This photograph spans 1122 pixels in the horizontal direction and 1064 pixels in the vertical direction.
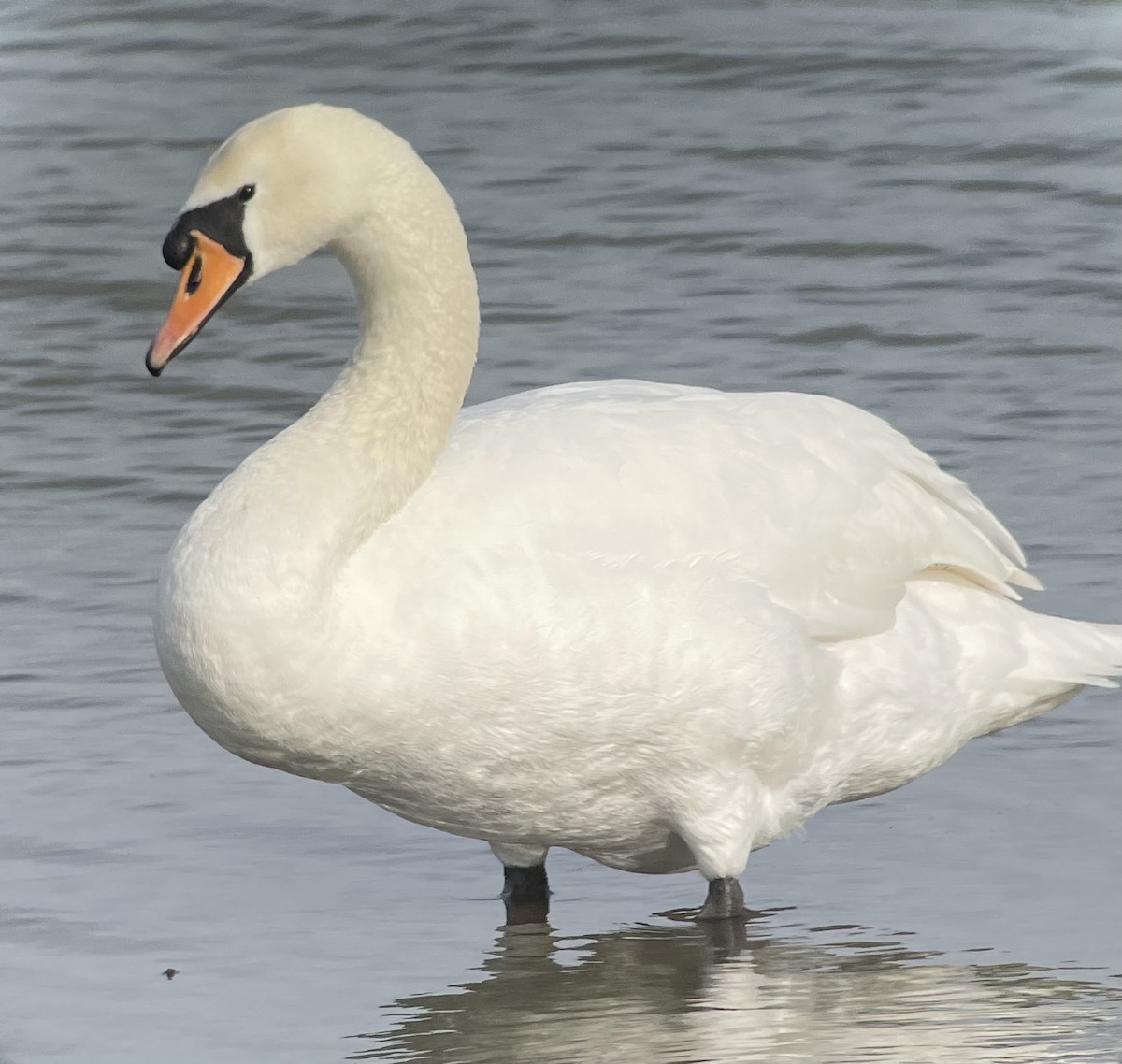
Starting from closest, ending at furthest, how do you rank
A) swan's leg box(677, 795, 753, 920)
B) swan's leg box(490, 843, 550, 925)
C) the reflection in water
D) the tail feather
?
the reflection in water, swan's leg box(677, 795, 753, 920), swan's leg box(490, 843, 550, 925), the tail feather

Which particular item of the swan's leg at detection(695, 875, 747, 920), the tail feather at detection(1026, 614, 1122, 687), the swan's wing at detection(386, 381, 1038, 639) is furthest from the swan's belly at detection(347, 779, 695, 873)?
the tail feather at detection(1026, 614, 1122, 687)

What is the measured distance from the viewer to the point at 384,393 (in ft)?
16.6

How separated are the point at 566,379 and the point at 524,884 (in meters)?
4.21

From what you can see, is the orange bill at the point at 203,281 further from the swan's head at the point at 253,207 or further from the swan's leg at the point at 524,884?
the swan's leg at the point at 524,884

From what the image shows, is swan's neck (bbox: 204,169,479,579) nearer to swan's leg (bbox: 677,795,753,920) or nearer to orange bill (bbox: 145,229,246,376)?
orange bill (bbox: 145,229,246,376)

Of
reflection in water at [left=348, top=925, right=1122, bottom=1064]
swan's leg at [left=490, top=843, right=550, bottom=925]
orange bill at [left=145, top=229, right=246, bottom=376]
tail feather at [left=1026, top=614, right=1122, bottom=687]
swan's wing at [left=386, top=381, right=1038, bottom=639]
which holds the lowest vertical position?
reflection in water at [left=348, top=925, right=1122, bottom=1064]

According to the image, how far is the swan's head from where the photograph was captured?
486 cm

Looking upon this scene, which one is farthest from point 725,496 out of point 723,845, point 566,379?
point 566,379

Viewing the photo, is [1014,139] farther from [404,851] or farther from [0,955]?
[0,955]

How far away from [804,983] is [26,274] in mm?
7530

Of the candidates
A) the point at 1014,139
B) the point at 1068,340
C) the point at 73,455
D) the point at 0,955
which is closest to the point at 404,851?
the point at 0,955

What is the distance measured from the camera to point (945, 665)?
5.38 metres

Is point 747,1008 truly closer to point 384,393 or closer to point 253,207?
point 384,393

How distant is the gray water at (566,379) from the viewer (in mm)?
4801
